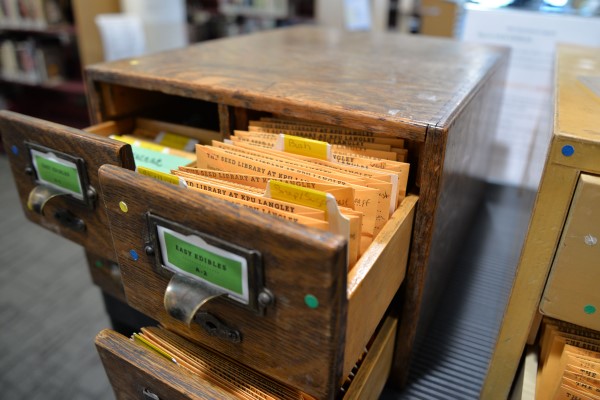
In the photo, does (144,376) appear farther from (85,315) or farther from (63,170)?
(85,315)

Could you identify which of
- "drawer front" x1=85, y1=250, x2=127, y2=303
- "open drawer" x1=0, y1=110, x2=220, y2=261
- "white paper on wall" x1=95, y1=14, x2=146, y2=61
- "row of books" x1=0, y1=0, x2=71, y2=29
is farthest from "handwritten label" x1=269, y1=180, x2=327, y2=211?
"row of books" x1=0, y1=0, x2=71, y2=29

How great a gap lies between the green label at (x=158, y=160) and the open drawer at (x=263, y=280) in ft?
0.67

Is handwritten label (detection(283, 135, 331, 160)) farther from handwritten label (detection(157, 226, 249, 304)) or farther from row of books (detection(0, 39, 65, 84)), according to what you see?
row of books (detection(0, 39, 65, 84))

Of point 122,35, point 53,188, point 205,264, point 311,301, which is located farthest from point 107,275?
point 122,35

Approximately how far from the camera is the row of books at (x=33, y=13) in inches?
116

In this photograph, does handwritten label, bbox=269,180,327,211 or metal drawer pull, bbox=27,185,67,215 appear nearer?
handwritten label, bbox=269,180,327,211

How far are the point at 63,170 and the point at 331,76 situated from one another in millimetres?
489

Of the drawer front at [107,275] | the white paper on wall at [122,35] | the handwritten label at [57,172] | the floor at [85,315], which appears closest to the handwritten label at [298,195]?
the handwritten label at [57,172]

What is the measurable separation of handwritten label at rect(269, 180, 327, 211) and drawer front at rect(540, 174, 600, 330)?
0.29 metres

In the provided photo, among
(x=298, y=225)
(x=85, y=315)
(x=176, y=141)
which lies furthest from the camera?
(x=85, y=315)

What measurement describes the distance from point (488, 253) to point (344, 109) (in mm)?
677

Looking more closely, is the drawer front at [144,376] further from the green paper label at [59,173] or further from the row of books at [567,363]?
the row of books at [567,363]

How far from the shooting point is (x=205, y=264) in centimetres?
53

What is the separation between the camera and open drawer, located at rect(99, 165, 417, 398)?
456 millimetres
